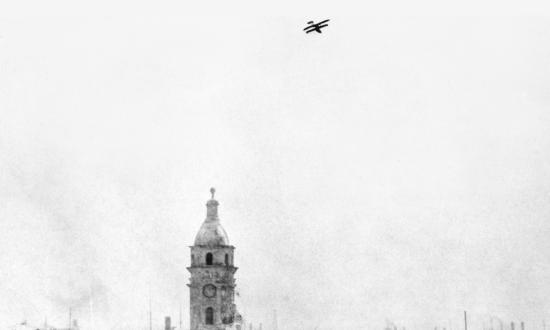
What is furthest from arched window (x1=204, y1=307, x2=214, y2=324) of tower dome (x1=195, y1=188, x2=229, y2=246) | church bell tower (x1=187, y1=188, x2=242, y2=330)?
tower dome (x1=195, y1=188, x2=229, y2=246)

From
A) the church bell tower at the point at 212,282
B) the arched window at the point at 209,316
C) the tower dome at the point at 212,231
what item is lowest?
the arched window at the point at 209,316

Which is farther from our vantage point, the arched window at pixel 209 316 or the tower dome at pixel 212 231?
the tower dome at pixel 212 231

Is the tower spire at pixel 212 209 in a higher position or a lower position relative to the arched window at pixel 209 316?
higher

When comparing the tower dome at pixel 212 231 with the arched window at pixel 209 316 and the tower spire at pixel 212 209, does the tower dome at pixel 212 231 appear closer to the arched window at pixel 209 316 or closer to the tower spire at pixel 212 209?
the tower spire at pixel 212 209

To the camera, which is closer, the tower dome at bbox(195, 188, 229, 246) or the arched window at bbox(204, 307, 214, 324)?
the arched window at bbox(204, 307, 214, 324)

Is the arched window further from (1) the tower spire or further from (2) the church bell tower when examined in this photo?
(1) the tower spire

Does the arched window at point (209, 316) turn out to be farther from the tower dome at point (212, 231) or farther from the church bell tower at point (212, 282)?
the tower dome at point (212, 231)

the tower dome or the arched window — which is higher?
the tower dome

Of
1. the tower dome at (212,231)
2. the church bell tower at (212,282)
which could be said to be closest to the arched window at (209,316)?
the church bell tower at (212,282)
